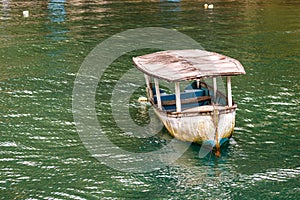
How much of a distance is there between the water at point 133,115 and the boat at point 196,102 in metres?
0.78

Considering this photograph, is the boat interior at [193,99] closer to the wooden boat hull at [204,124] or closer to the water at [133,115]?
the water at [133,115]

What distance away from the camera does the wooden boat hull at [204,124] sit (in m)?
21.5

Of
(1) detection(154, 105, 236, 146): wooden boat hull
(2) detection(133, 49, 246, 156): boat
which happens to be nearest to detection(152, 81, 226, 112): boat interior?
(2) detection(133, 49, 246, 156): boat

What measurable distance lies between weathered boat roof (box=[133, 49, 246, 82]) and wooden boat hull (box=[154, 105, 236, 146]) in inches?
60.6

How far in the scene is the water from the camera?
760 inches

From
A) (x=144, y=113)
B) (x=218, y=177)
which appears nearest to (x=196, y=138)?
(x=218, y=177)

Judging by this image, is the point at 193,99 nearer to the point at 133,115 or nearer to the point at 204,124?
the point at 204,124

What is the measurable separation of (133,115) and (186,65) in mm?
4706

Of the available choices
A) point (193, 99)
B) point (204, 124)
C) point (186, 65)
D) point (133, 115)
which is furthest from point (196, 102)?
point (133, 115)

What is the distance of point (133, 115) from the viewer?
26.2 metres

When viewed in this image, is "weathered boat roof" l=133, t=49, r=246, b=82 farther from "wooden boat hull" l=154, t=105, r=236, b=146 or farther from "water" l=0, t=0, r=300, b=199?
"water" l=0, t=0, r=300, b=199

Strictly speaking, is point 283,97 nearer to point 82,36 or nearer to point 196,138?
point 196,138

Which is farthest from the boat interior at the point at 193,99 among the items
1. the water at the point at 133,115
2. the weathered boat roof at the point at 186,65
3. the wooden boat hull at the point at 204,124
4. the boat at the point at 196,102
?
the weathered boat roof at the point at 186,65

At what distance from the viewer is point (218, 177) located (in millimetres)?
19906
